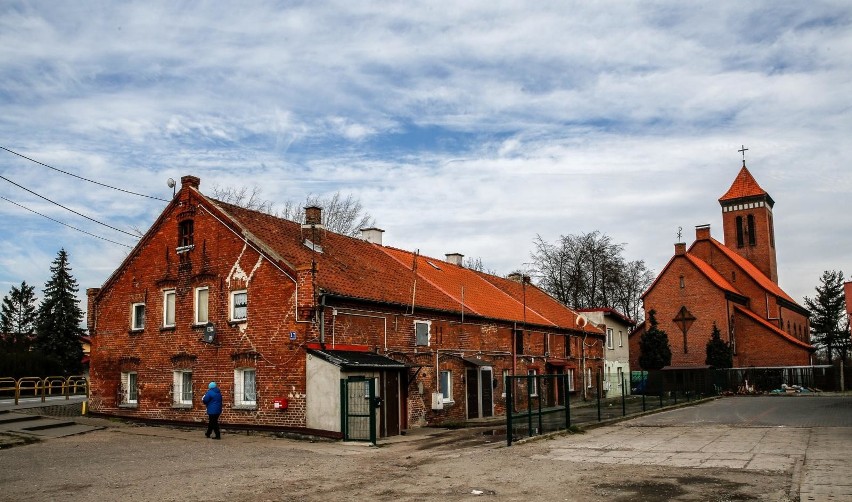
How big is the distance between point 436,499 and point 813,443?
11298mm

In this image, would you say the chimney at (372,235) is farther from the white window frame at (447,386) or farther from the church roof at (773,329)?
the church roof at (773,329)

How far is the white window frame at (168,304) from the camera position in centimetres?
2445

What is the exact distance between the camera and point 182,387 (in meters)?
23.7

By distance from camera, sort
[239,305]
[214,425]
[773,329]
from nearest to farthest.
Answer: [214,425] < [239,305] < [773,329]

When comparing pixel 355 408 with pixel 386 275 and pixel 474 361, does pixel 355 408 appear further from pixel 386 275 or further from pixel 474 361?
pixel 474 361

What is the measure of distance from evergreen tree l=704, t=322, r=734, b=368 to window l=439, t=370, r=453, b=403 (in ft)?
98.5

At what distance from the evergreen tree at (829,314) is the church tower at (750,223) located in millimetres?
15038

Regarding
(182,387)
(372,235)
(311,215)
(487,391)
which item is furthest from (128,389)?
(487,391)

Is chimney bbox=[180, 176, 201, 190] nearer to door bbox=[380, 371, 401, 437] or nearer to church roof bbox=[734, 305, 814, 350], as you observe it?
door bbox=[380, 371, 401, 437]

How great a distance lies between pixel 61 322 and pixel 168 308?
1453 inches

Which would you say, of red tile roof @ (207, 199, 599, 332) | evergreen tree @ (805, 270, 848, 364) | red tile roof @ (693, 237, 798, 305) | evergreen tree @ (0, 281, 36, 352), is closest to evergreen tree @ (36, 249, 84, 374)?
evergreen tree @ (0, 281, 36, 352)

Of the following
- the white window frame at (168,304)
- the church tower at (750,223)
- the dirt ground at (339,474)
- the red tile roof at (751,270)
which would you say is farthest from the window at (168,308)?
the church tower at (750,223)

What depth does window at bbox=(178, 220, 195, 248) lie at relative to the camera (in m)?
24.3

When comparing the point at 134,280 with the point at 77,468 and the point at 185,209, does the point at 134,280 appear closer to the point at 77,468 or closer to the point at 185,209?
the point at 185,209
